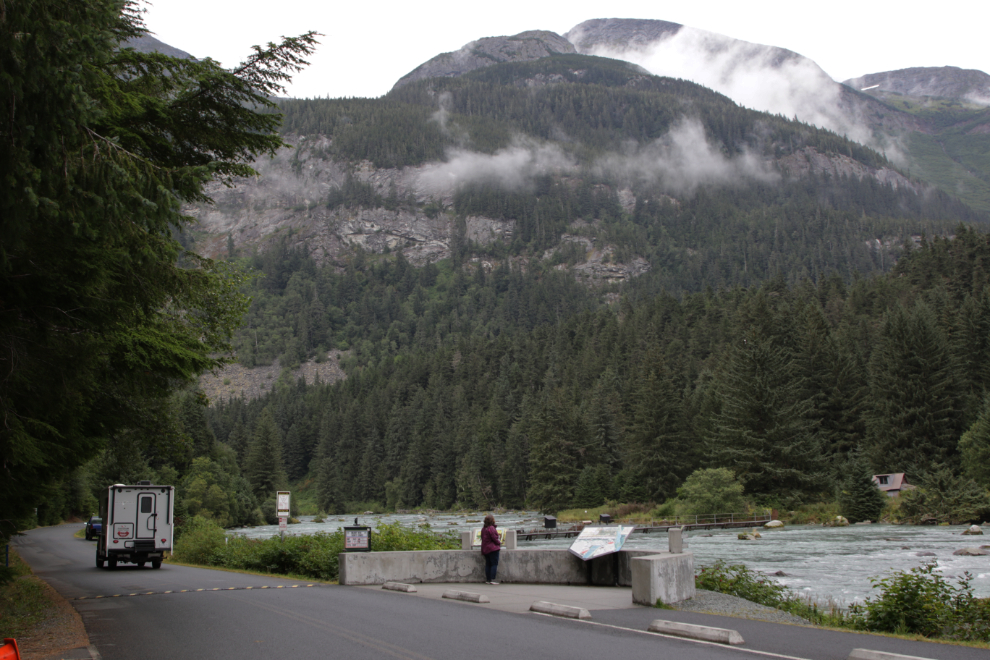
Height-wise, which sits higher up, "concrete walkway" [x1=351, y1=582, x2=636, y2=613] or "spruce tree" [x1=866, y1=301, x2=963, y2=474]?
"spruce tree" [x1=866, y1=301, x2=963, y2=474]

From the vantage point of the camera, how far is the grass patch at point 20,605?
43.7 ft

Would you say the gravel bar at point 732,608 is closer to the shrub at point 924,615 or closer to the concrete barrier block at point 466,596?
the shrub at point 924,615

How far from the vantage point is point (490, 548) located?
1828 cm

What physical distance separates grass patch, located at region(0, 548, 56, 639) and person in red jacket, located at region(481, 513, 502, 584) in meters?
9.39

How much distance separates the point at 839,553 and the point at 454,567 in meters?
26.9

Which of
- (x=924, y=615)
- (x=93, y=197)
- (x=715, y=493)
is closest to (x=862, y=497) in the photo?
(x=715, y=493)

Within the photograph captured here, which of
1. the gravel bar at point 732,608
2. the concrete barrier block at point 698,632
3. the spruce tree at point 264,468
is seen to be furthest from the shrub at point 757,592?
the spruce tree at point 264,468

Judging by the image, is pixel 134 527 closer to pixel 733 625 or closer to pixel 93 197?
pixel 733 625

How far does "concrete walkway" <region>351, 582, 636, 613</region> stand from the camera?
14539mm

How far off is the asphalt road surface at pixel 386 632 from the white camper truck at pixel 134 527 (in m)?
11.9

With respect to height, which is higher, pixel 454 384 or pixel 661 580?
pixel 454 384

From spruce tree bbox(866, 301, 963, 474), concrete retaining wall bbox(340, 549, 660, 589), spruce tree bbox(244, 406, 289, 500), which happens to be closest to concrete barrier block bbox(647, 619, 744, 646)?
concrete retaining wall bbox(340, 549, 660, 589)

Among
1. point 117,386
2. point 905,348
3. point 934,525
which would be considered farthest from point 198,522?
point 905,348

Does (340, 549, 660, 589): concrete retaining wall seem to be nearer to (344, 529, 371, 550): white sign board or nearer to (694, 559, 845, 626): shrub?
(344, 529, 371, 550): white sign board
